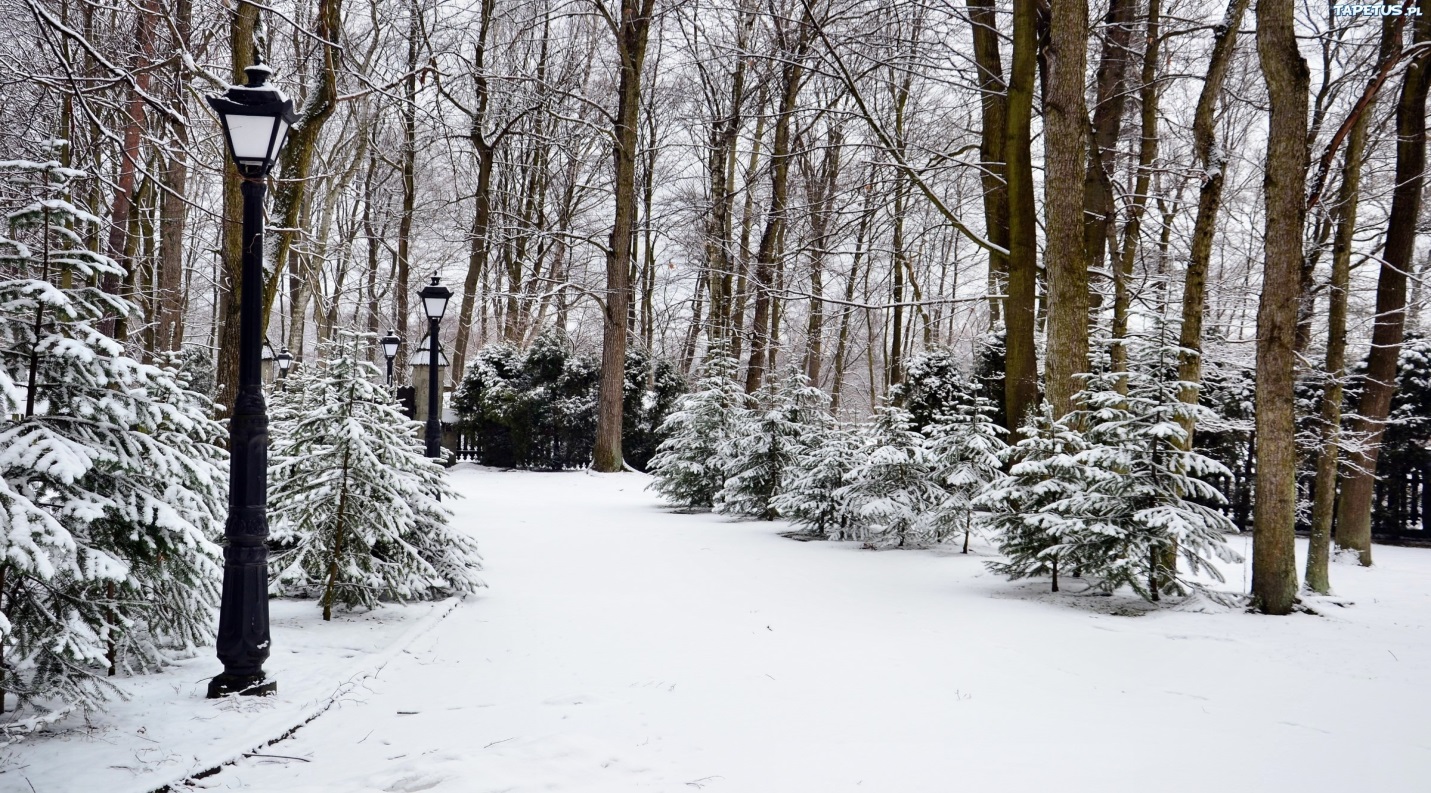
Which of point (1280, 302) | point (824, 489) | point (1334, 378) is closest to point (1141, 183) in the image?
point (1334, 378)

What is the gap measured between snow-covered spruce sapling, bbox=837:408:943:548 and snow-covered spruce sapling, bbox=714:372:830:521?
2.43m

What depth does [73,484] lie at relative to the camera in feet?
13.5

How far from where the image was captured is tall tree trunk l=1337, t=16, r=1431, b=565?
10.7 metres

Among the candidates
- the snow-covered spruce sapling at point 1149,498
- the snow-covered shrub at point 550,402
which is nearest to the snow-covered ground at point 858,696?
the snow-covered spruce sapling at point 1149,498

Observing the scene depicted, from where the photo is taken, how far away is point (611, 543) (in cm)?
1192

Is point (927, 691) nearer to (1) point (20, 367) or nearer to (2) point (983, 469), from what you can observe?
(1) point (20, 367)

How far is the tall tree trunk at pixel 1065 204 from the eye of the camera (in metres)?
9.61

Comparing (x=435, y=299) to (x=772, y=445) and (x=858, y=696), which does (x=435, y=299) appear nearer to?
(x=772, y=445)

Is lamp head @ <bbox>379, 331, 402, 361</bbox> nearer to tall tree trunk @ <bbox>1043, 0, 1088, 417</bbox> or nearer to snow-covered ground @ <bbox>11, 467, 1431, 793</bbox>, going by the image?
snow-covered ground @ <bbox>11, 467, 1431, 793</bbox>

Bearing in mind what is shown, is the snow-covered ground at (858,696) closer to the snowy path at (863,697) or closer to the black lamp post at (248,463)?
the snowy path at (863,697)

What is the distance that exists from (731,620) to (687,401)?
973 centimetres

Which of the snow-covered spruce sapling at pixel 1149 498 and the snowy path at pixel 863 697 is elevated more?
the snow-covered spruce sapling at pixel 1149 498

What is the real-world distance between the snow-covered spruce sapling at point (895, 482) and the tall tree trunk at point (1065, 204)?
2.51 meters

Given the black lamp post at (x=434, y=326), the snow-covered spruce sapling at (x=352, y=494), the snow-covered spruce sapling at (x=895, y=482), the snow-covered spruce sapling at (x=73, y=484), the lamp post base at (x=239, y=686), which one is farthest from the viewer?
the black lamp post at (x=434, y=326)
